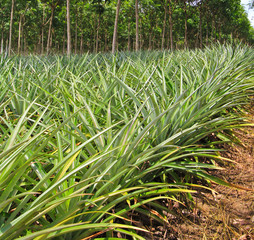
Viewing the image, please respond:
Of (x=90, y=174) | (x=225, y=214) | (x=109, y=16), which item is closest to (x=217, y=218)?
(x=225, y=214)

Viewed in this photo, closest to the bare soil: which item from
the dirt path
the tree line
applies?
the dirt path

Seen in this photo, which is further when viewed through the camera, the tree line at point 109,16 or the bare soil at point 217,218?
the tree line at point 109,16

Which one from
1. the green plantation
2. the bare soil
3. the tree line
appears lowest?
the bare soil

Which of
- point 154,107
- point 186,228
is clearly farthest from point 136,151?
point 186,228

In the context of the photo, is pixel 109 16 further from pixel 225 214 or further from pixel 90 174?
pixel 90 174

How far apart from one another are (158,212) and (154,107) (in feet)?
2.43

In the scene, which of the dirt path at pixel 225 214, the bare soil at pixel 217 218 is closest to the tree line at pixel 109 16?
the dirt path at pixel 225 214

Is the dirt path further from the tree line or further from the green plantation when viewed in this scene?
the tree line

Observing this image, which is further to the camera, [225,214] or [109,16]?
[109,16]

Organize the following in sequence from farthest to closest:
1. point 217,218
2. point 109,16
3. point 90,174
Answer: point 109,16, point 217,218, point 90,174

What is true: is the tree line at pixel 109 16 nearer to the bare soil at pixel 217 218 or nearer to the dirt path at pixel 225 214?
the dirt path at pixel 225 214

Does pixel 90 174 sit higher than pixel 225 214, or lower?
higher

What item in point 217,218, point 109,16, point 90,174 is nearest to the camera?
point 90,174

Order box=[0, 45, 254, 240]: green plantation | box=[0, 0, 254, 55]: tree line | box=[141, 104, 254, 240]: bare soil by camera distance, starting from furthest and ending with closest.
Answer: box=[0, 0, 254, 55]: tree line < box=[141, 104, 254, 240]: bare soil < box=[0, 45, 254, 240]: green plantation
